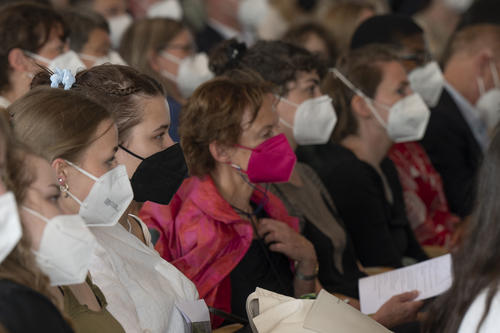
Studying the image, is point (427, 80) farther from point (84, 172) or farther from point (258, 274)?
point (84, 172)

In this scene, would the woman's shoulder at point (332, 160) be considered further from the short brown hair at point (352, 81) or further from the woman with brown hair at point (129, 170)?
the woman with brown hair at point (129, 170)

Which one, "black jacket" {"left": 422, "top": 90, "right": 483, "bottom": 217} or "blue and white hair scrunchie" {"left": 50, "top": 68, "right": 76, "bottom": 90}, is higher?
"blue and white hair scrunchie" {"left": 50, "top": 68, "right": 76, "bottom": 90}

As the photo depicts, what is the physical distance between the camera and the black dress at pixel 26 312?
1.34m

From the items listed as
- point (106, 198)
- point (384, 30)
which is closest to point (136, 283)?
point (106, 198)

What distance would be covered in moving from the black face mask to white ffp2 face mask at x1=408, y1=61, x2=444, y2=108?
2.20 m

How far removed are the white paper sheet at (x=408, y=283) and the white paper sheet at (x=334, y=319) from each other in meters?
0.63

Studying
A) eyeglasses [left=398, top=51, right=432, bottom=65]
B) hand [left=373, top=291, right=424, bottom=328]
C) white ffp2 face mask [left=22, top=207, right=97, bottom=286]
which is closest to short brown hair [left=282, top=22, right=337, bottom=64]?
Answer: eyeglasses [left=398, top=51, right=432, bottom=65]

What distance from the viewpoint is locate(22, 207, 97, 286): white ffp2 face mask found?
1.52 metres

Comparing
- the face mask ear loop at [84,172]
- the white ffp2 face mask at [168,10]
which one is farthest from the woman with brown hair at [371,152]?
the white ffp2 face mask at [168,10]

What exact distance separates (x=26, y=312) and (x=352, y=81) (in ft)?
8.48

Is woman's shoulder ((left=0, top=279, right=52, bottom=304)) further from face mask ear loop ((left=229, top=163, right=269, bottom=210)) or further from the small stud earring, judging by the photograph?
face mask ear loop ((left=229, top=163, right=269, bottom=210))

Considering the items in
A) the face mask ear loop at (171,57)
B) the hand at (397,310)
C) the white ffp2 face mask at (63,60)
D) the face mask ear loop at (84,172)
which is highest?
the face mask ear loop at (84,172)

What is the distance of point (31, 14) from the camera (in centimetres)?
330

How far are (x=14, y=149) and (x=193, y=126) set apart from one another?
1.23 m
